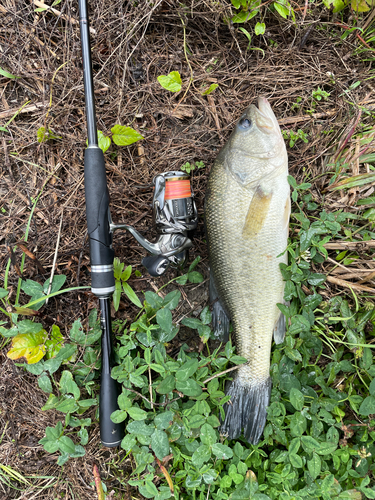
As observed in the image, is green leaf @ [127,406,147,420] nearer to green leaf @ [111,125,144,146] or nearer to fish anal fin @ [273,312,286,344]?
fish anal fin @ [273,312,286,344]

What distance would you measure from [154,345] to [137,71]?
2098mm

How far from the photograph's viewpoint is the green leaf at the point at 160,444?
5.93 feet

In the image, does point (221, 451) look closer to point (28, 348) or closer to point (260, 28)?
point (28, 348)

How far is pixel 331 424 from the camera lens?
2.00m

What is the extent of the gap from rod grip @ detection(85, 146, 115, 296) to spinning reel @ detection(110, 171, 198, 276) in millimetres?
99

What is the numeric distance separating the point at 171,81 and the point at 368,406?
8.40 ft

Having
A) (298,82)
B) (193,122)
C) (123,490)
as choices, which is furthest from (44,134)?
(123,490)

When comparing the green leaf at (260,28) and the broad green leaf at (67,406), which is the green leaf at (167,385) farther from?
the green leaf at (260,28)

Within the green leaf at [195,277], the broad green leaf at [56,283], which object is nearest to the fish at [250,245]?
the green leaf at [195,277]

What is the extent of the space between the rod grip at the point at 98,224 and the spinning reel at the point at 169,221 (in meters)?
0.10

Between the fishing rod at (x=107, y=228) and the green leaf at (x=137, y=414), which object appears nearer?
the green leaf at (x=137, y=414)

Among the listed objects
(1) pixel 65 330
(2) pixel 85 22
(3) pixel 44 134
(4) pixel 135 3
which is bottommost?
(1) pixel 65 330

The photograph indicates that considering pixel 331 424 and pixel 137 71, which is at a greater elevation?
pixel 137 71

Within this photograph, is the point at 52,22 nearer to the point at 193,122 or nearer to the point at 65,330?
the point at 193,122
